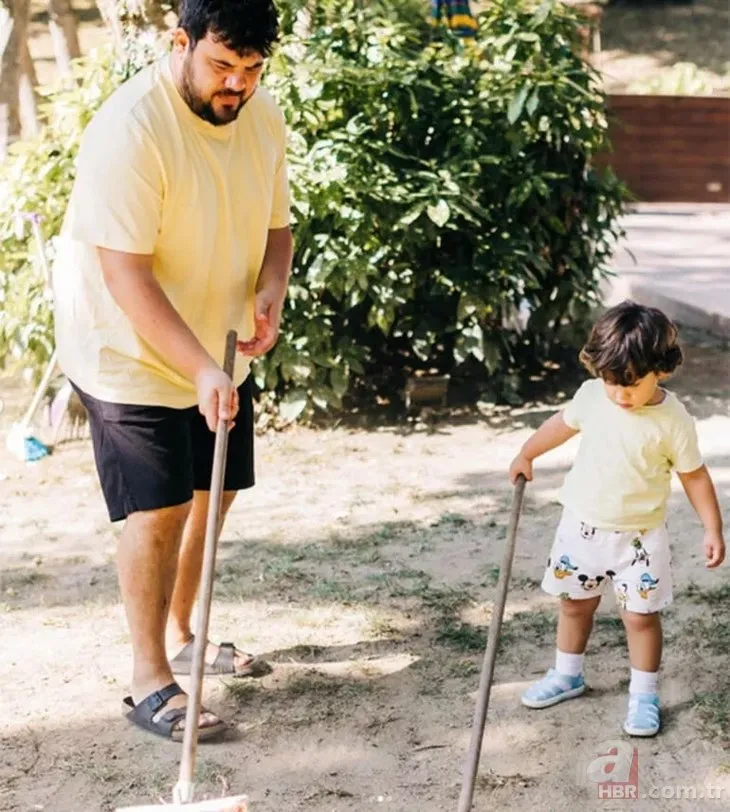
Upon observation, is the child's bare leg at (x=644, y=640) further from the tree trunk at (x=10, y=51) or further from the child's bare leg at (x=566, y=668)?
the tree trunk at (x=10, y=51)

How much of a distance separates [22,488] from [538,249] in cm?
267

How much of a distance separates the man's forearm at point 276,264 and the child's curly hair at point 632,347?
0.80m

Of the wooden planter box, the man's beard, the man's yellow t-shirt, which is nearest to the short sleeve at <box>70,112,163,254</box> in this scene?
the man's yellow t-shirt

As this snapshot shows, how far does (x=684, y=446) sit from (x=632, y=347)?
295 mm

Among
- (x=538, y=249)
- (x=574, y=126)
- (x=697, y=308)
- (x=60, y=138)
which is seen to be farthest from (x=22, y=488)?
(x=697, y=308)

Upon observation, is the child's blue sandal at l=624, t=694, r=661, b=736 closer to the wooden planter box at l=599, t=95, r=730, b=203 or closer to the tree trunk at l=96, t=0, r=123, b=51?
the tree trunk at l=96, t=0, r=123, b=51

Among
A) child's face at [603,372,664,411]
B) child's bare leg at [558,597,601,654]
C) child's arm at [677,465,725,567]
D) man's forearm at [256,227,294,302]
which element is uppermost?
man's forearm at [256,227,294,302]

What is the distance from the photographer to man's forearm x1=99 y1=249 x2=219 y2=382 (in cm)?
296

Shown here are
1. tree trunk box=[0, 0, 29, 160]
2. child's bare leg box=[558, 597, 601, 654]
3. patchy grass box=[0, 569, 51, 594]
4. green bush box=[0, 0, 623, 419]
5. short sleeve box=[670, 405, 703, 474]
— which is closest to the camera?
short sleeve box=[670, 405, 703, 474]

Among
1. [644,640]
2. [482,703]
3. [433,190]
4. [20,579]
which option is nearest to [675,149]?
[433,190]

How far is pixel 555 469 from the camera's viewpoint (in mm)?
5676

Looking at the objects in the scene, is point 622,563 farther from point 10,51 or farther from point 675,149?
point 675,149

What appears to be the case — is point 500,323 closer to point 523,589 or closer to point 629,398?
point 523,589

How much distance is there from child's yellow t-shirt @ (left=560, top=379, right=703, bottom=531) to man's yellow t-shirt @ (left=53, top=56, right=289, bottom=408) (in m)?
0.90
